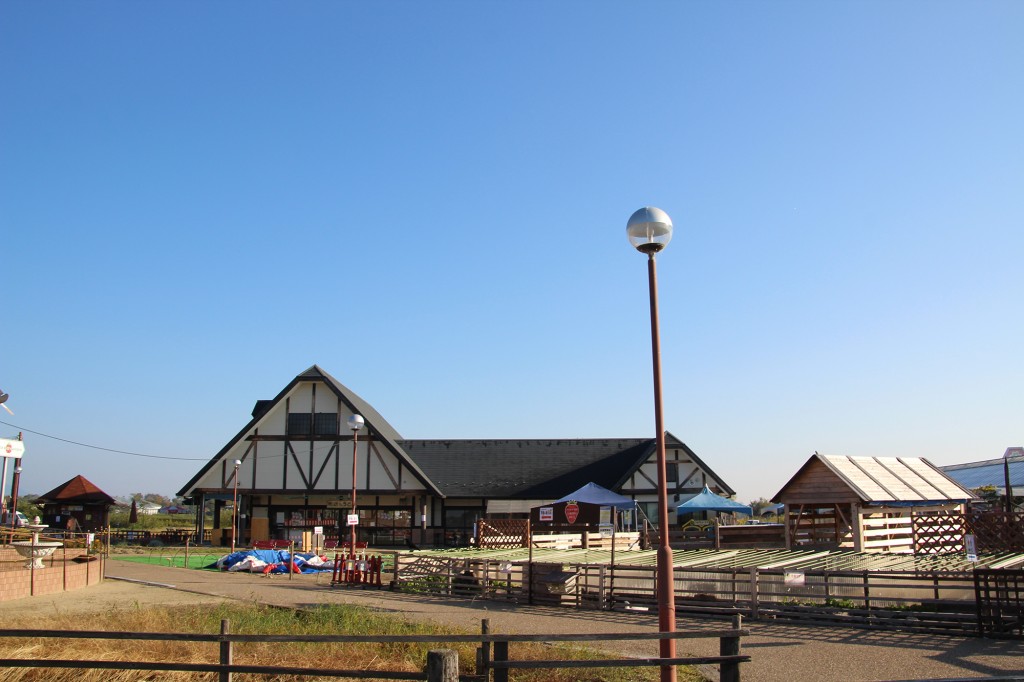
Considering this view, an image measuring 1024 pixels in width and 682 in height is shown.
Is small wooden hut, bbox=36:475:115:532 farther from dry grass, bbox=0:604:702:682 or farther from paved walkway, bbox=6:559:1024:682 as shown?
dry grass, bbox=0:604:702:682

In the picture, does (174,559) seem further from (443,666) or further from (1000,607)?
(443,666)

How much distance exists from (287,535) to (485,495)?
10.3 metres

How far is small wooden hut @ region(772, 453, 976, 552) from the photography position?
23.5 m

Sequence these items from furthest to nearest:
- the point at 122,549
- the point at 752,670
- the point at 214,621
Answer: the point at 122,549 → the point at 214,621 → the point at 752,670

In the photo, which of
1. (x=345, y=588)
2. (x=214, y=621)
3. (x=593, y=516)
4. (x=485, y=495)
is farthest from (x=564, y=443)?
(x=214, y=621)

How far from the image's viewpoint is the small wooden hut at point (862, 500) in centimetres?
2345

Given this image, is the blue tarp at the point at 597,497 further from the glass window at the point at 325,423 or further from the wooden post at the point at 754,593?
the wooden post at the point at 754,593

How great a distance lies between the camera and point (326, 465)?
42125 mm

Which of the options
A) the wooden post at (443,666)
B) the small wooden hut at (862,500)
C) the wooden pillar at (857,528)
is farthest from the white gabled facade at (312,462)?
the wooden post at (443,666)

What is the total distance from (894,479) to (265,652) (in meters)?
Answer: 20.7

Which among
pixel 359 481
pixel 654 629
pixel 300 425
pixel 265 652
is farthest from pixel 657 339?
pixel 300 425

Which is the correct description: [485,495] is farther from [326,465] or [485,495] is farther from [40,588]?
[40,588]

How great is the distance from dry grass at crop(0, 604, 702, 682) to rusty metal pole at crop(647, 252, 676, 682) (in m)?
2.45

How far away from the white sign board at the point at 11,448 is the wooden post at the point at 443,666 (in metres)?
29.0
